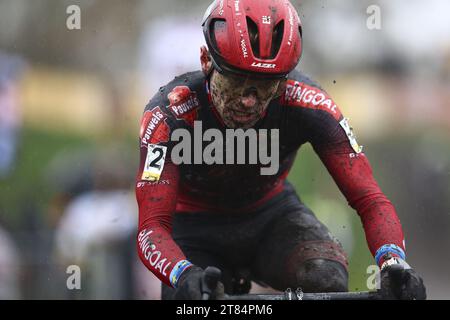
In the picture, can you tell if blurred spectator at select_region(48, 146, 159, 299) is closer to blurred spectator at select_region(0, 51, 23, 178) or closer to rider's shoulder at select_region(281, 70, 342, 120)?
blurred spectator at select_region(0, 51, 23, 178)

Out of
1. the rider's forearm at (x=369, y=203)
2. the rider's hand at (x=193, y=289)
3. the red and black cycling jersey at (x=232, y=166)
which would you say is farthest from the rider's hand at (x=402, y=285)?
the rider's hand at (x=193, y=289)

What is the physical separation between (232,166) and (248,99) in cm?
85

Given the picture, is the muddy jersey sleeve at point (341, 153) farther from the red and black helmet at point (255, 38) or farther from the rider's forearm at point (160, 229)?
the rider's forearm at point (160, 229)

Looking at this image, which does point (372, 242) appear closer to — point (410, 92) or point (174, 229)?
point (174, 229)

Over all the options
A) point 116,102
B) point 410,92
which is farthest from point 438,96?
point 116,102

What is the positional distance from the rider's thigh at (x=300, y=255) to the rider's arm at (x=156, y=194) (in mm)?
921

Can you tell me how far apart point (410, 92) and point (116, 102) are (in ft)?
15.2

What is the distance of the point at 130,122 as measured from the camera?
12.3 m

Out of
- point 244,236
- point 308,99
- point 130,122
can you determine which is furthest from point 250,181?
point 130,122

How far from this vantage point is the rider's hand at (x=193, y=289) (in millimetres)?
4367

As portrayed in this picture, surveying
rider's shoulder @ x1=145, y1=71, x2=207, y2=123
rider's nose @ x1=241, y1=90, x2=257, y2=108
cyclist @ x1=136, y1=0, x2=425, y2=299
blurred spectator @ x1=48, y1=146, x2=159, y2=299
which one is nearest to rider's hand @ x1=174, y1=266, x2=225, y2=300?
cyclist @ x1=136, y1=0, x2=425, y2=299

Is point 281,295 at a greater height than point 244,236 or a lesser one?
lesser

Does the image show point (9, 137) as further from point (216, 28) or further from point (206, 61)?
point (216, 28)

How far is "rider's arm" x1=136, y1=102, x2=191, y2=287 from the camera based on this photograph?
5.04 meters
